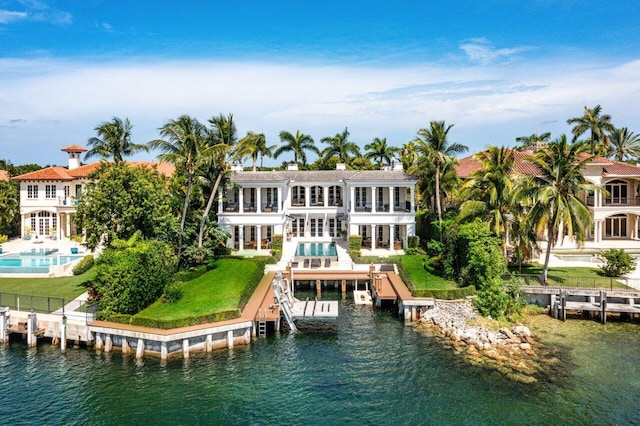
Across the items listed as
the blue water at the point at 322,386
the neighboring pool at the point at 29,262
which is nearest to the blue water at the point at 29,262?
the neighboring pool at the point at 29,262

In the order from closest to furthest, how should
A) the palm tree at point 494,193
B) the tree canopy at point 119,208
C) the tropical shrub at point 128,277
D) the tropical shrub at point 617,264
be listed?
the tropical shrub at point 128,277, the tree canopy at point 119,208, the palm tree at point 494,193, the tropical shrub at point 617,264

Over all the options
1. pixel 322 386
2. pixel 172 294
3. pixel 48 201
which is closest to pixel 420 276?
pixel 322 386

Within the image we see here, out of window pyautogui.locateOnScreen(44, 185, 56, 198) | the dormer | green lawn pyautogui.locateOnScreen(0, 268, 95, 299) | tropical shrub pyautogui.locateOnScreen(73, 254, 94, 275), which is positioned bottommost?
green lawn pyautogui.locateOnScreen(0, 268, 95, 299)

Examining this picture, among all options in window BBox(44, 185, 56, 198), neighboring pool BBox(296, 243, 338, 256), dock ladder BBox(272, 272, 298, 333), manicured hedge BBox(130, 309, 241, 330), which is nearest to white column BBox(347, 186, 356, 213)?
neighboring pool BBox(296, 243, 338, 256)

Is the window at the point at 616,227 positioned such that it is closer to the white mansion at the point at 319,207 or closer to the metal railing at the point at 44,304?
the white mansion at the point at 319,207

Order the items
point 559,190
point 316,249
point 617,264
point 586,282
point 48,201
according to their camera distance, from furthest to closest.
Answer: point 48,201 < point 316,249 < point 617,264 < point 586,282 < point 559,190

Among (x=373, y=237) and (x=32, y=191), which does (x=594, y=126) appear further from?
(x=32, y=191)

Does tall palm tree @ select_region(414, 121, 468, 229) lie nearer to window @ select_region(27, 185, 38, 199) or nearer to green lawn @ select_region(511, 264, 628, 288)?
green lawn @ select_region(511, 264, 628, 288)
